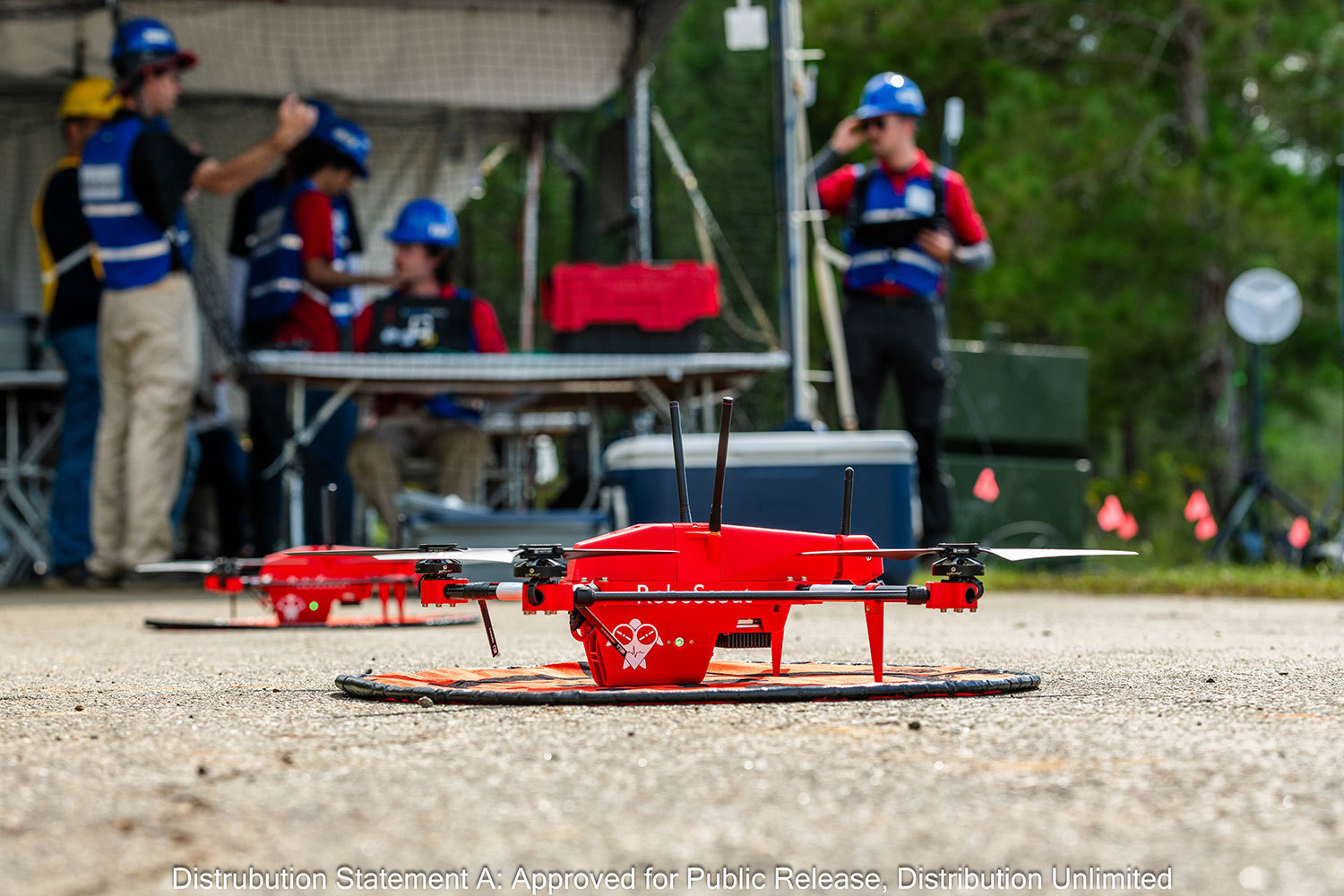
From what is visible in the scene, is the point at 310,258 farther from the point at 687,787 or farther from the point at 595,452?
the point at 687,787

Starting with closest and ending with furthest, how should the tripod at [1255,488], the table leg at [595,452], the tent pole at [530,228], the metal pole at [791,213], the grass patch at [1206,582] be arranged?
the grass patch at [1206,582], the metal pole at [791,213], the table leg at [595,452], the tripod at [1255,488], the tent pole at [530,228]

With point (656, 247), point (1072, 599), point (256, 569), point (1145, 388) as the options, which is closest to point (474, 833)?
point (256, 569)

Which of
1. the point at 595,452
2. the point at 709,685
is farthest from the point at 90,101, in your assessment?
the point at 709,685

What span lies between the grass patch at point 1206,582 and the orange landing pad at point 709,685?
407 centimetres

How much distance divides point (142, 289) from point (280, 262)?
720 mm

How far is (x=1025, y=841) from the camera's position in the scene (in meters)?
1.36

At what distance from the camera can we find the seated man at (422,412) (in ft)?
22.3

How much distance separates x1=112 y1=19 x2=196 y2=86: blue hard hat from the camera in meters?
6.77

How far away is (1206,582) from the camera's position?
6680mm

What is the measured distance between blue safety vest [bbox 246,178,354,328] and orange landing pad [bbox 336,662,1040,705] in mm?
4821

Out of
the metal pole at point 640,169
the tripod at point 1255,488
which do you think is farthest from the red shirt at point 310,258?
the tripod at point 1255,488

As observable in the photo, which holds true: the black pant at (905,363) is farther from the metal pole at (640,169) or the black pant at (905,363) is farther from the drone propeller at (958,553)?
the drone propeller at (958,553)

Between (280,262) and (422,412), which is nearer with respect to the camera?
(422,412)

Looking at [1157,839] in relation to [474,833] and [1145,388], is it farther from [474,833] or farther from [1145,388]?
[1145,388]
